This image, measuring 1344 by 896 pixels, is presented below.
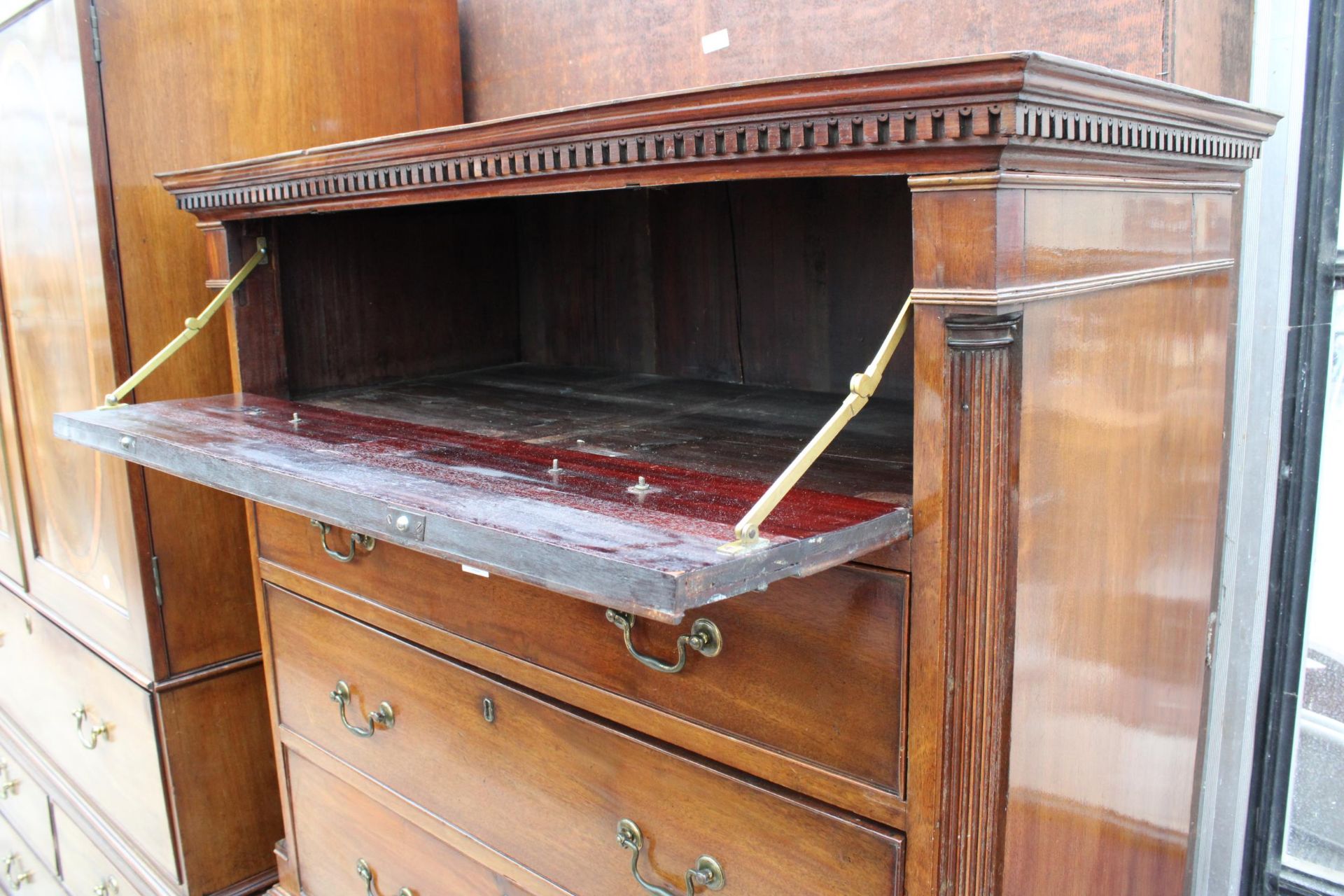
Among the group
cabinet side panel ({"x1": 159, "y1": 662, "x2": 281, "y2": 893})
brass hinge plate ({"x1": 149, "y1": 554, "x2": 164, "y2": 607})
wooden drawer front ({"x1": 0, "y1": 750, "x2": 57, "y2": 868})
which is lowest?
wooden drawer front ({"x1": 0, "y1": 750, "x2": 57, "y2": 868})

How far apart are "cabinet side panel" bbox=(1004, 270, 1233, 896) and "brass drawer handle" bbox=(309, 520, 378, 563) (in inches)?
31.4

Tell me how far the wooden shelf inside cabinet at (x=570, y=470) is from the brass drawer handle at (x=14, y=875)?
169 centimetres

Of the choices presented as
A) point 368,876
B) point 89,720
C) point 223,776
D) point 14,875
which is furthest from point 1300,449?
point 14,875

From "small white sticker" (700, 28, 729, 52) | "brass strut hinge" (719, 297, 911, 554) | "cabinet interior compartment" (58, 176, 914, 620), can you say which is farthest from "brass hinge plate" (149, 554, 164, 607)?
"brass strut hinge" (719, 297, 911, 554)

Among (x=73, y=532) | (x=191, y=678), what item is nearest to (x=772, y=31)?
(x=191, y=678)

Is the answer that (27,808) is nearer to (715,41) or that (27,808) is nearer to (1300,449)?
(715,41)

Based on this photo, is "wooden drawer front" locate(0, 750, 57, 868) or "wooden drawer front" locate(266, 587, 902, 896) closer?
"wooden drawer front" locate(266, 587, 902, 896)

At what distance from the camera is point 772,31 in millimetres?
1402

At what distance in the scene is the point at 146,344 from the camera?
167 centimetres

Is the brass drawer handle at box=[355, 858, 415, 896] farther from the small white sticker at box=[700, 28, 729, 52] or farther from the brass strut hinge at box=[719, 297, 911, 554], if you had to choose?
the small white sticker at box=[700, 28, 729, 52]

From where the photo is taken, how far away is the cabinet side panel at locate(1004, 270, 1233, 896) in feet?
2.70

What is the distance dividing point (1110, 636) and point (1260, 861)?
0.62 meters

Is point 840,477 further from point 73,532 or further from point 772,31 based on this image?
point 73,532

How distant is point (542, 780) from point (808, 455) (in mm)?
567
